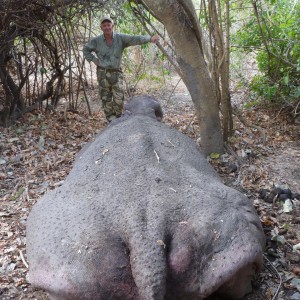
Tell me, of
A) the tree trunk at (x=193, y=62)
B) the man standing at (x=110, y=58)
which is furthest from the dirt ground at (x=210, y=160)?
the man standing at (x=110, y=58)

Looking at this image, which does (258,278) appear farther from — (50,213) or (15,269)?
(15,269)

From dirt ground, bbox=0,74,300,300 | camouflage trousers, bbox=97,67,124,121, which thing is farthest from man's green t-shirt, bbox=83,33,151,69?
dirt ground, bbox=0,74,300,300

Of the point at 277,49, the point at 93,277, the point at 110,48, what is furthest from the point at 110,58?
the point at 93,277

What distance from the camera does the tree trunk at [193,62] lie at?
4117 mm

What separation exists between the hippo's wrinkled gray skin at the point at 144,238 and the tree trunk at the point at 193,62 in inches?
76.3

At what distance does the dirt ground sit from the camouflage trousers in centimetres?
40

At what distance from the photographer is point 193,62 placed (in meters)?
4.48

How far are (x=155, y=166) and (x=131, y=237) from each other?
63 centimetres

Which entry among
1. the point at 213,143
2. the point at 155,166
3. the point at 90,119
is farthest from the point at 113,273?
the point at 90,119

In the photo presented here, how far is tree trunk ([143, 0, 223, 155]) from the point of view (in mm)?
4117

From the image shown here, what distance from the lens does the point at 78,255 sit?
2.25 meters

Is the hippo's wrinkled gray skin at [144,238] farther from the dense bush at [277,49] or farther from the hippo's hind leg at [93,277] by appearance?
the dense bush at [277,49]

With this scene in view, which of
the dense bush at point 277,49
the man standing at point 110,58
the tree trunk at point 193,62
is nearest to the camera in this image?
the tree trunk at point 193,62

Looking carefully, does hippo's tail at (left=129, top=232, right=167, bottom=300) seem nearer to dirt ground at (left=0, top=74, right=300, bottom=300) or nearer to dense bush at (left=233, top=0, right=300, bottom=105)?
dirt ground at (left=0, top=74, right=300, bottom=300)
